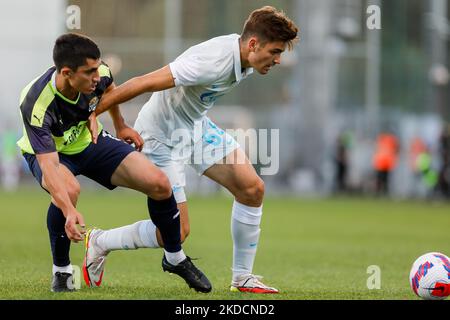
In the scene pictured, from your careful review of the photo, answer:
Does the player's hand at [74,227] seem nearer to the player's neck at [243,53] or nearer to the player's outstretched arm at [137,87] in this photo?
the player's outstretched arm at [137,87]

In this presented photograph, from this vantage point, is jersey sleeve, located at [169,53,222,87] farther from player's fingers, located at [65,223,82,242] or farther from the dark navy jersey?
player's fingers, located at [65,223,82,242]

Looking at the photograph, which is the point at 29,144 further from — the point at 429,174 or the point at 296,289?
the point at 429,174

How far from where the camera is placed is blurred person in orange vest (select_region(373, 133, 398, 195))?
2805cm

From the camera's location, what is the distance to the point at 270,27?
23.4 feet

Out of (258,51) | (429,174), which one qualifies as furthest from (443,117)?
(258,51)

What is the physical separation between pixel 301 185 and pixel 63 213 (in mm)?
25009

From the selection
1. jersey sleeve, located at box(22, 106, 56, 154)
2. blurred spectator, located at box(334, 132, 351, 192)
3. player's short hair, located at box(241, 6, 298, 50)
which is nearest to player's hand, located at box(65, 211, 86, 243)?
jersey sleeve, located at box(22, 106, 56, 154)

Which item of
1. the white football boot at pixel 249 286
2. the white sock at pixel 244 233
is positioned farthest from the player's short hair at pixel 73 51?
the white football boot at pixel 249 286

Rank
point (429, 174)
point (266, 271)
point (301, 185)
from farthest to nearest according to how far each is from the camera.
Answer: point (301, 185) < point (429, 174) < point (266, 271)

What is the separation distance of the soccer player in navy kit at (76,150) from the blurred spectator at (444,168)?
20061 millimetres

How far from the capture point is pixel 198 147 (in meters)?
7.59

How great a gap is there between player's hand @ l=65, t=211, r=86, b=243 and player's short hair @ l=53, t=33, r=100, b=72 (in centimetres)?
106

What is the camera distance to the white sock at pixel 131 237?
A: 7605 mm

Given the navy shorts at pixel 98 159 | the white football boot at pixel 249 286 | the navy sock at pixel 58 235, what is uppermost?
the navy shorts at pixel 98 159
